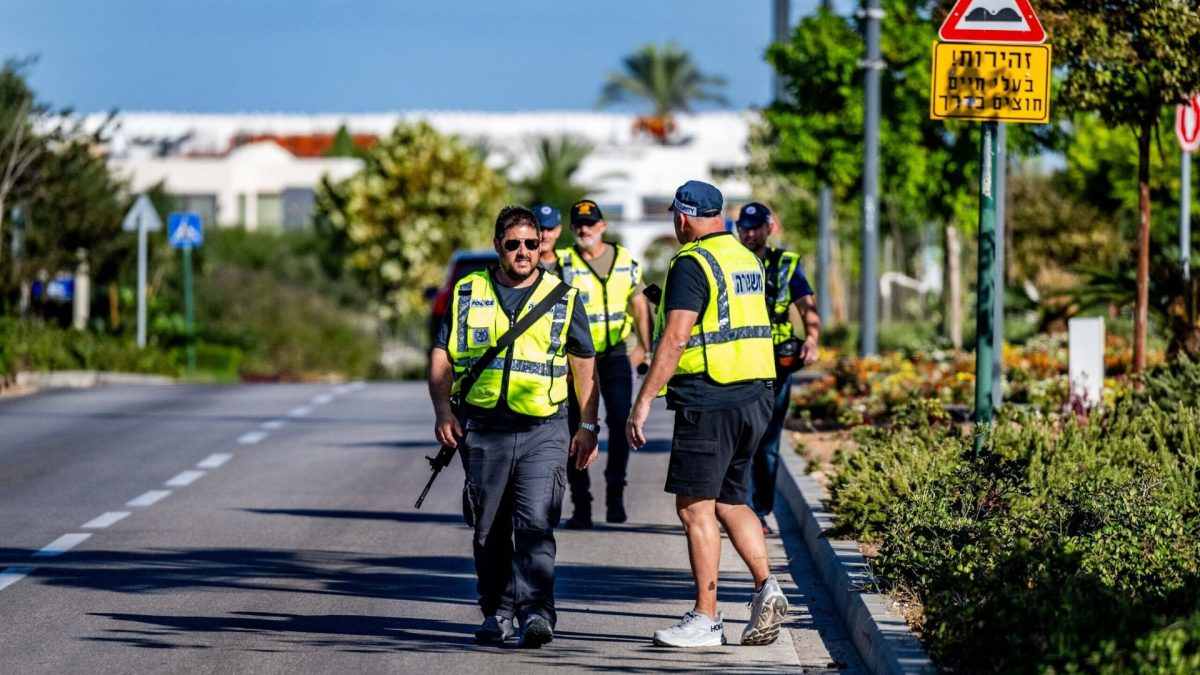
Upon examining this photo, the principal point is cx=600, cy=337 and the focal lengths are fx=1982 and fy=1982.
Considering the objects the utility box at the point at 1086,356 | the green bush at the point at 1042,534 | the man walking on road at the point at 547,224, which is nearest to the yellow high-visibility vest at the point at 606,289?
the man walking on road at the point at 547,224

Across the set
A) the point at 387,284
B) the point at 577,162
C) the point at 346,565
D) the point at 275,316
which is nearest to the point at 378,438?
the point at 346,565

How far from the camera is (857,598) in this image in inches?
326

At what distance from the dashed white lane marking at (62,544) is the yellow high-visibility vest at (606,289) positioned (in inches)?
123

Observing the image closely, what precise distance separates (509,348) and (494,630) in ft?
3.78

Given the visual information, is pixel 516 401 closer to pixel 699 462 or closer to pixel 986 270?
pixel 699 462

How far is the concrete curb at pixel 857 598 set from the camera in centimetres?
711

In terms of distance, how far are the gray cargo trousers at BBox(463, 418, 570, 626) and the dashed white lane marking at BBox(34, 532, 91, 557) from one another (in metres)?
3.66

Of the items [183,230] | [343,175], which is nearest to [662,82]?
[343,175]

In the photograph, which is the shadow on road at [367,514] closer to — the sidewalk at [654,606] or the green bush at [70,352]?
the sidewalk at [654,606]

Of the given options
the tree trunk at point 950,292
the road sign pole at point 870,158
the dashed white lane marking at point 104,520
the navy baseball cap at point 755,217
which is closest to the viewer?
the navy baseball cap at point 755,217

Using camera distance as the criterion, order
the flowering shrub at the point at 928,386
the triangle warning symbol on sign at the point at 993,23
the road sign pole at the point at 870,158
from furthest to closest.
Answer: the road sign pole at the point at 870,158 → the flowering shrub at the point at 928,386 → the triangle warning symbol on sign at the point at 993,23

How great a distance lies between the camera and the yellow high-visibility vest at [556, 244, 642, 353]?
36.9 ft

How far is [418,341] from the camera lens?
49469 mm

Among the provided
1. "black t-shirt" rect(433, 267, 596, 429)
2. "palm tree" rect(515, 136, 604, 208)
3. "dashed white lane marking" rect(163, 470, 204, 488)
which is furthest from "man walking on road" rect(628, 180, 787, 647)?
"palm tree" rect(515, 136, 604, 208)
